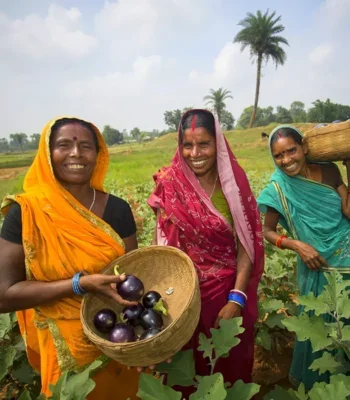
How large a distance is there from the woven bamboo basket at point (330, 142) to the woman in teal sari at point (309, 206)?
0.07 meters

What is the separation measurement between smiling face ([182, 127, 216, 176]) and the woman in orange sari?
0.56 metres

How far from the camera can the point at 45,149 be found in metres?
1.81

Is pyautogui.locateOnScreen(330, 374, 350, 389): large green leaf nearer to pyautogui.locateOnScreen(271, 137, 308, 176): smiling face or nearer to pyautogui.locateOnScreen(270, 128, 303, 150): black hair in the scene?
pyautogui.locateOnScreen(271, 137, 308, 176): smiling face

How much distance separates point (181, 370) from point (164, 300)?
0.46 m

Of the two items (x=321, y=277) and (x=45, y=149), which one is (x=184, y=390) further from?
(x=45, y=149)

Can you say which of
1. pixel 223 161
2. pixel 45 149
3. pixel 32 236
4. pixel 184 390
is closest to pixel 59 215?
pixel 32 236

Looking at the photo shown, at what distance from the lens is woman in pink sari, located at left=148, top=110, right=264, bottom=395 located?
6.94 ft

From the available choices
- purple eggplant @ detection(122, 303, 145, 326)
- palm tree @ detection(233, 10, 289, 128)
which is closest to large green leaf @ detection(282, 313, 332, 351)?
purple eggplant @ detection(122, 303, 145, 326)

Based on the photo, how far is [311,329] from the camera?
151 centimetres

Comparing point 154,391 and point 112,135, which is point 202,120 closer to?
point 154,391

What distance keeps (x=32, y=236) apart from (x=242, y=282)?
1266 mm

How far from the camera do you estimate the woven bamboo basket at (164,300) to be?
1.44 metres

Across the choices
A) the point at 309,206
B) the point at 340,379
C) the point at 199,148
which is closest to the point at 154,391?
the point at 340,379

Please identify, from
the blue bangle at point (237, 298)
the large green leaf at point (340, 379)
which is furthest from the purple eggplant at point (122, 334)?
the large green leaf at point (340, 379)
